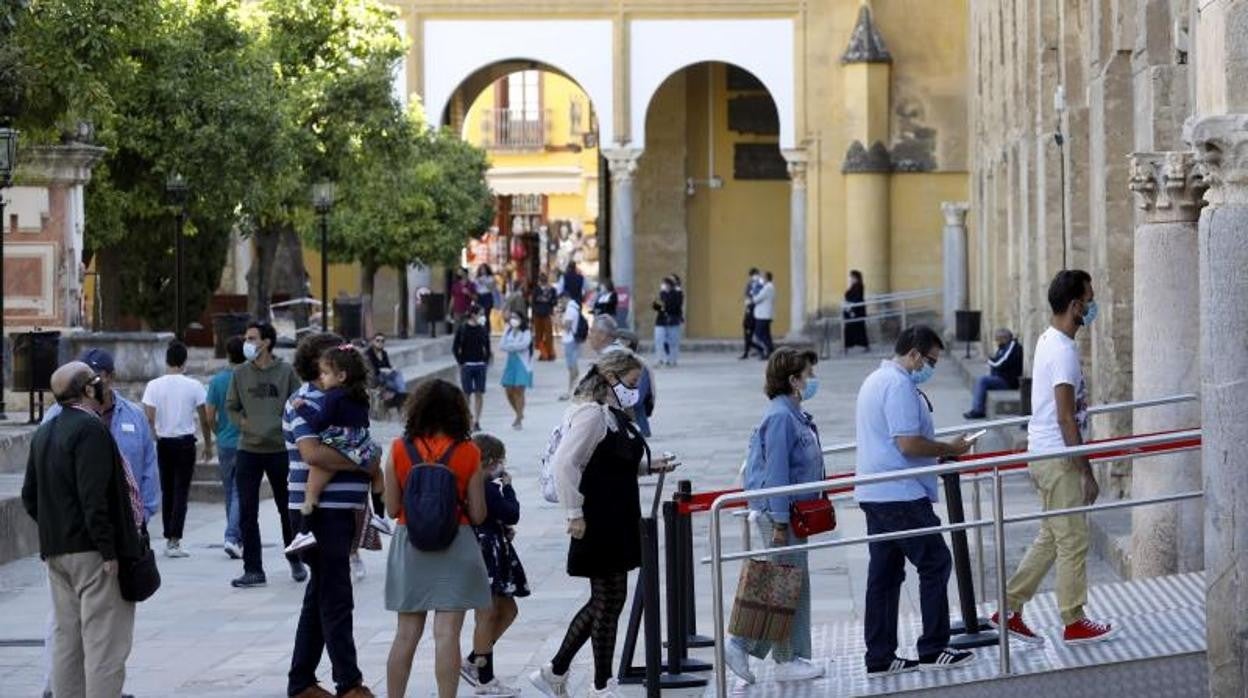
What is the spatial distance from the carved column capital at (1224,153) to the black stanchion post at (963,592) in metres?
3.24

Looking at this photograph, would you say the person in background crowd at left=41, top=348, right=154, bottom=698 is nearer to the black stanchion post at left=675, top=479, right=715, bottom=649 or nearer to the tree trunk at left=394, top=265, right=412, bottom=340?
the black stanchion post at left=675, top=479, right=715, bottom=649

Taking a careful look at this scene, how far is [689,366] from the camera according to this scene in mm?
45844

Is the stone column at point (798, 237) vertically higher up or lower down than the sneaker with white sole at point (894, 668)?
higher up

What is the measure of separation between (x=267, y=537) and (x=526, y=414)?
13491 millimetres

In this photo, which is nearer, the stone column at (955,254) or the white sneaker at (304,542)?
the white sneaker at (304,542)

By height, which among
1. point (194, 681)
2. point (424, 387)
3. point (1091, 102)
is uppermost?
point (1091, 102)

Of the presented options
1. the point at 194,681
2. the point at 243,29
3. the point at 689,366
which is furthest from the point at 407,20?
the point at 194,681

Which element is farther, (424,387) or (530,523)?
(530,523)

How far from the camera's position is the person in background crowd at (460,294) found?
5131 cm

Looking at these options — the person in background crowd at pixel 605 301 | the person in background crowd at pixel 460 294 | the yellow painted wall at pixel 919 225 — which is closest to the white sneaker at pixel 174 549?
the person in background crowd at pixel 605 301

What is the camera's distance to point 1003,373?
28547 millimetres

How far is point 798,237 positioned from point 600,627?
3840cm

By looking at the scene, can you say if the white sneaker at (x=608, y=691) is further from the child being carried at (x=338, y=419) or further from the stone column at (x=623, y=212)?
the stone column at (x=623, y=212)

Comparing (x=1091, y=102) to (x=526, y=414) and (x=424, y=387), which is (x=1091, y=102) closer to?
(x=424, y=387)
